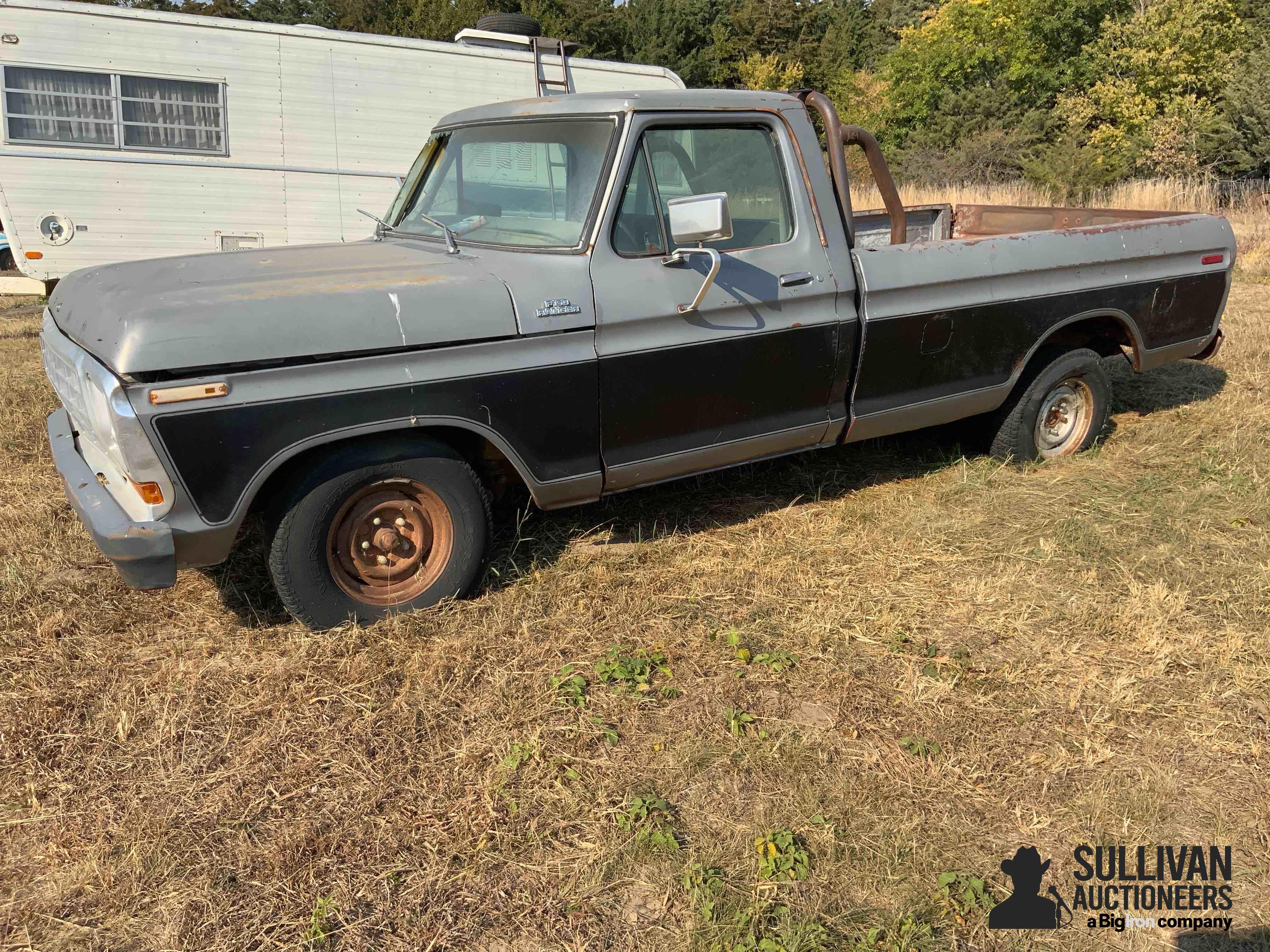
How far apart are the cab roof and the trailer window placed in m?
5.85

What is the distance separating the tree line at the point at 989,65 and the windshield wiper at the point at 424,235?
829 inches

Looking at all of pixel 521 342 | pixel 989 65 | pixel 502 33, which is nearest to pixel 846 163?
pixel 521 342

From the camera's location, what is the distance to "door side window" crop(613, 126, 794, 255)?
3857 millimetres

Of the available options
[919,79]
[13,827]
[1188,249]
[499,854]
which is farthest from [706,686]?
[919,79]

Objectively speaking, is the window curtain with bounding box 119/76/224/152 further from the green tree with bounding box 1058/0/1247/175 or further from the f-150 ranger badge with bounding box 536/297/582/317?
the green tree with bounding box 1058/0/1247/175

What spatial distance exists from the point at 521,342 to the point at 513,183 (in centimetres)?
97

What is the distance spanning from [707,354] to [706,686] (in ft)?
4.54

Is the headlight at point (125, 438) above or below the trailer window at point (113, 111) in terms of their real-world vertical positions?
below

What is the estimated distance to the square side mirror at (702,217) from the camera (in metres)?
3.49

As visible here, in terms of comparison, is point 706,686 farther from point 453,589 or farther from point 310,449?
point 310,449

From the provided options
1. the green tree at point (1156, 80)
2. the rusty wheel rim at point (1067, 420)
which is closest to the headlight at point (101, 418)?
the rusty wheel rim at point (1067, 420)

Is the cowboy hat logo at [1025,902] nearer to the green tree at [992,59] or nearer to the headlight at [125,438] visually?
the headlight at [125,438]

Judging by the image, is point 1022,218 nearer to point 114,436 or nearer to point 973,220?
point 973,220

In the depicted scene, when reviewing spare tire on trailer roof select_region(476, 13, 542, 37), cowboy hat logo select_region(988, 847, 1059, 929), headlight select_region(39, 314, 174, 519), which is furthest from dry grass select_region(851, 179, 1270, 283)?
cowboy hat logo select_region(988, 847, 1059, 929)
